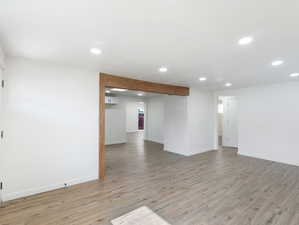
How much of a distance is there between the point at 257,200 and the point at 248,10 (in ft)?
9.38

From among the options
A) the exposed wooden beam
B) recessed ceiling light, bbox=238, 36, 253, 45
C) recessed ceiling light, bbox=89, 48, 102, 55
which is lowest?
the exposed wooden beam

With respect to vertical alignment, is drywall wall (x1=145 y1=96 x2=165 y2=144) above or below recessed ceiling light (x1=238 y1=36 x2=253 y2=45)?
below

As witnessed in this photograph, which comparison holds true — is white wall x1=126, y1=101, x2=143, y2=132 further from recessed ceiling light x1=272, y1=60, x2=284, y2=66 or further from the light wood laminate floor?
recessed ceiling light x1=272, y1=60, x2=284, y2=66

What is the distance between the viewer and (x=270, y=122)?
4.59 m

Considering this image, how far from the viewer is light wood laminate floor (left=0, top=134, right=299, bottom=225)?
2.02 m

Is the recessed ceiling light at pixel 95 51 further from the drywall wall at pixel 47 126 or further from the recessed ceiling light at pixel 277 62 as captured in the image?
the recessed ceiling light at pixel 277 62

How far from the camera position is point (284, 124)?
4328 mm

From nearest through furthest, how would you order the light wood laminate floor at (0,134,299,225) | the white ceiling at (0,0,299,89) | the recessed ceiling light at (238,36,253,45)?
the white ceiling at (0,0,299,89) < the recessed ceiling light at (238,36,253,45) < the light wood laminate floor at (0,134,299,225)

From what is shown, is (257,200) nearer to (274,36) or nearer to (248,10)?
(274,36)

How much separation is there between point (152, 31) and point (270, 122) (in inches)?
197

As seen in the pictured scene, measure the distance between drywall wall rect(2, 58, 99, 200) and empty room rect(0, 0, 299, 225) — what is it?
2 cm

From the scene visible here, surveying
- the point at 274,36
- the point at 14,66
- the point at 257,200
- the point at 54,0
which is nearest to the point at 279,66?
the point at 274,36

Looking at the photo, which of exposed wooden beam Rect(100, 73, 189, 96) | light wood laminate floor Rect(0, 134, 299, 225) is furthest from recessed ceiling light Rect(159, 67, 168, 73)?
light wood laminate floor Rect(0, 134, 299, 225)

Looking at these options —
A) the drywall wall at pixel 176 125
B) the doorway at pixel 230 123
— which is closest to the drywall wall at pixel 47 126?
the drywall wall at pixel 176 125
